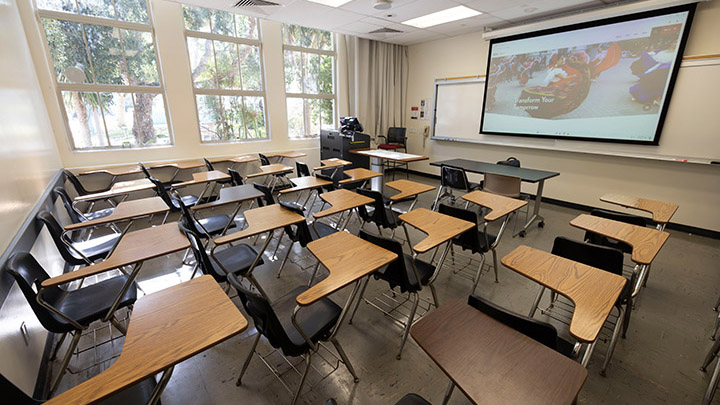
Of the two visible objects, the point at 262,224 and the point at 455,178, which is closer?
the point at 262,224

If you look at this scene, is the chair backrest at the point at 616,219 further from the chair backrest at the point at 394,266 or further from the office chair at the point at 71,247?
the office chair at the point at 71,247

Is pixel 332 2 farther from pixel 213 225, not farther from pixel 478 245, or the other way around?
pixel 478 245

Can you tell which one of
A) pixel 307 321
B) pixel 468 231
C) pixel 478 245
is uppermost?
pixel 468 231

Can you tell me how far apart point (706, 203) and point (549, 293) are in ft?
9.95

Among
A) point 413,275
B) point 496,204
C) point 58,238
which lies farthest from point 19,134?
point 496,204

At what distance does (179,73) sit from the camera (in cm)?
467

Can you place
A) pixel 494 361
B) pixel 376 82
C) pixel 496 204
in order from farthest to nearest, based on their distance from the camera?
pixel 376 82 → pixel 496 204 → pixel 494 361

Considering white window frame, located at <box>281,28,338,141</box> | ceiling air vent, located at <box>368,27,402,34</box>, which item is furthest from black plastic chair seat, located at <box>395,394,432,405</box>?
ceiling air vent, located at <box>368,27,402,34</box>

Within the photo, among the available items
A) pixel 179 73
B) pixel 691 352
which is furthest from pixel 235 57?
pixel 691 352

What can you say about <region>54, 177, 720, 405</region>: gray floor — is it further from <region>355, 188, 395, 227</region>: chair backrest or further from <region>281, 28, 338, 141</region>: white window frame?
<region>281, 28, 338, 141</region>: white window frame

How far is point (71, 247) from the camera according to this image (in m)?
2.27

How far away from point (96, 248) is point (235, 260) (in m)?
1.31

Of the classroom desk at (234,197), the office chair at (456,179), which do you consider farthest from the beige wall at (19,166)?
the office chair at (456,179)

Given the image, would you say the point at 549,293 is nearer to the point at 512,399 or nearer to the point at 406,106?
the point at 512,399
